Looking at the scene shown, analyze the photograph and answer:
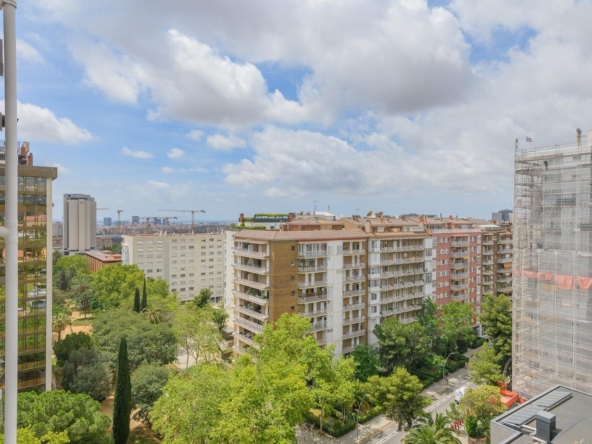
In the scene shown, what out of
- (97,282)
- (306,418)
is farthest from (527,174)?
(97,282)

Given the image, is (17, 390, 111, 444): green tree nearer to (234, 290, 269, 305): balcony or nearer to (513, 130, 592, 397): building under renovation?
(234, 290, 269, 305): balcony

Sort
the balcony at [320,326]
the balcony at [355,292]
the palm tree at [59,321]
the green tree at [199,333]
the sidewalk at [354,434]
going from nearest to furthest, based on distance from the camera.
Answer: the sidewalk at [354,434], the green tree at [199,333], the balcony at [320,326], the balcony at [355,292], the palm tree at [59,321]

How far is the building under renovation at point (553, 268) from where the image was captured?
1000 inches

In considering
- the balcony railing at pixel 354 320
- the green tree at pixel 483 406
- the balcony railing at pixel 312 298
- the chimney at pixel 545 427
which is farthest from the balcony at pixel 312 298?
the chimney at pixel 545 427

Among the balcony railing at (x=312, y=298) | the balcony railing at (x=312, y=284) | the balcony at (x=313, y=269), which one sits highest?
Result: the balcony at (x=313, y=269)

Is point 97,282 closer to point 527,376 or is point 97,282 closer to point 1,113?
point 527,376

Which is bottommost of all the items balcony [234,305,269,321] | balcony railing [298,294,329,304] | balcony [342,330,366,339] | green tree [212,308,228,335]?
green tree [212,308,228,335]

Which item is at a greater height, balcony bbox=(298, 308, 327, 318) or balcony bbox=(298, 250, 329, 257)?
balcony bbox=(298, 250, 329, 257)

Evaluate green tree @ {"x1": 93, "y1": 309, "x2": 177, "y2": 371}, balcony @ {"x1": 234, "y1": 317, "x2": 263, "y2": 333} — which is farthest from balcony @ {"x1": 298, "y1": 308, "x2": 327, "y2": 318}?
green tree @ {"x1": 93, "y1": 309, "x2": 177, "y2": 371}

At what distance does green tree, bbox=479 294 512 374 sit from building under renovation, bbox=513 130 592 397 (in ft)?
18.8

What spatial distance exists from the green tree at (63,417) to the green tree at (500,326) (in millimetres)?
32898

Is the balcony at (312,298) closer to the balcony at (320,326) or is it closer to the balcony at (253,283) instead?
the balcony at (320,326)

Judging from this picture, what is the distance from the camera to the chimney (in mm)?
15719

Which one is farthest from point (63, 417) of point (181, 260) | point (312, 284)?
point (181, 260)
